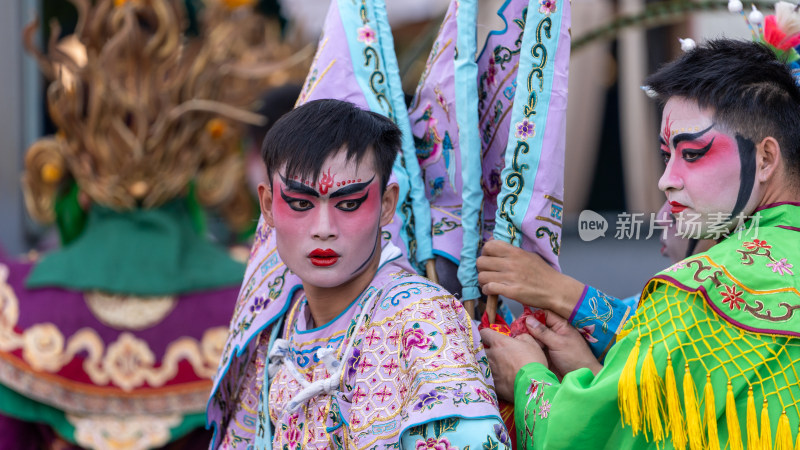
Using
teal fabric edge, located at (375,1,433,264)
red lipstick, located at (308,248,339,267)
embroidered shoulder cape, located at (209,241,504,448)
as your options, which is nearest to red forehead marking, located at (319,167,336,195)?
red lipstick, located at (308,248,339,267)

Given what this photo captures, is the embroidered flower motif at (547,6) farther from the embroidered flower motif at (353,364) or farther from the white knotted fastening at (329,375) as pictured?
A: the embroidered flower motif at (353,364)

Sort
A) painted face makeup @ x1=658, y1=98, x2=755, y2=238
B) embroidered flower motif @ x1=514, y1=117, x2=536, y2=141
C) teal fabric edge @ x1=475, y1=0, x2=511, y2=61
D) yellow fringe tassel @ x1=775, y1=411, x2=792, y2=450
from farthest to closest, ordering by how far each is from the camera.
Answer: teal fabric edge @ x1=475, y1=0, x2=511, y2=61
embroidered flower motif @ x1=514, y1=117, x2=536, y2=141
painted face makeup @ x1=658, y1=98, x2=755, y2=238
yellow fringe tassel @ x1=775, y1=411, x2=792, y2=450

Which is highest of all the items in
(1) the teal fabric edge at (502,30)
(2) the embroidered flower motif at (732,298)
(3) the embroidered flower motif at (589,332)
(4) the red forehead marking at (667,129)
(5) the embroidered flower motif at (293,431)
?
(1) the teal fabric edge at (502,30)

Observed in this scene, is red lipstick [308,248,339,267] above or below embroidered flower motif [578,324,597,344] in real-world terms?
above

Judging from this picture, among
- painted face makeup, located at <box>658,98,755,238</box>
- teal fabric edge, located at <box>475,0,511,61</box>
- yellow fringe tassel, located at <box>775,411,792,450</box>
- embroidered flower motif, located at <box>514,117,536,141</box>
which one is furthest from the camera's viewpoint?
teal fabric edge, located at <box>475,0,511,61</box>

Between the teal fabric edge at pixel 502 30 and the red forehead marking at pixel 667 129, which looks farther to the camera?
the teal fabric edge at pixel 502 30

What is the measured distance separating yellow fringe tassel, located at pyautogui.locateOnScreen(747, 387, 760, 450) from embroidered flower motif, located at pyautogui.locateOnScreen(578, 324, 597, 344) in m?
0.41

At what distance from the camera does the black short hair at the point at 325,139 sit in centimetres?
175

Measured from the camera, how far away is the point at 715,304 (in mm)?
1618

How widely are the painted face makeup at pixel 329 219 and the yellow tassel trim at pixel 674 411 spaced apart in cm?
57

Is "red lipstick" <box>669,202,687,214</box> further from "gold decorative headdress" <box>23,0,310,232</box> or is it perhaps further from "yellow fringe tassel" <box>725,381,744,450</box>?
"gold decorative headdress" <box>23,0,310,232</box>

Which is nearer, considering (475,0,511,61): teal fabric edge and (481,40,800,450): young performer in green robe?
(481,40,800,450): young performer in green robe

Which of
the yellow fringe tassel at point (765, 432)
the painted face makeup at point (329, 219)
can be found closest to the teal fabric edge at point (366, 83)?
the painted face makeup at point (329, 219)

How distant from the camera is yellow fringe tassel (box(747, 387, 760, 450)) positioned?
62.4 inches
